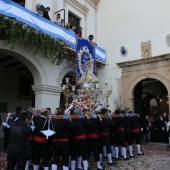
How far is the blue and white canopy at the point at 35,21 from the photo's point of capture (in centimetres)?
807

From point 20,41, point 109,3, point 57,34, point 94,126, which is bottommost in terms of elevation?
point 94,126

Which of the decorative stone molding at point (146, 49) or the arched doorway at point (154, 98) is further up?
the decorative stone molding at point (146, 49)

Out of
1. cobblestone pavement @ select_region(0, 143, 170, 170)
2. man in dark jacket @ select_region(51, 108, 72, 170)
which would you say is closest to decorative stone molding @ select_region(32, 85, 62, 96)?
cobblestone pavement @ select_region(0, 143, 170, 170)

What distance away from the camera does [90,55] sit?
40.2ft

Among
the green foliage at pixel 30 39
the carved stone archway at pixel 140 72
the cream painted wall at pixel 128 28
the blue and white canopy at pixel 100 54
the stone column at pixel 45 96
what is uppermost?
the cream painted wall at pixel 128 28

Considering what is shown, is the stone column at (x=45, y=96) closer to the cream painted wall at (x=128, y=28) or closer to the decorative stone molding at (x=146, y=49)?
the cream painted wall at (x=128, y=28)

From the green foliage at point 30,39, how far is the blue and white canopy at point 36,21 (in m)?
0.16

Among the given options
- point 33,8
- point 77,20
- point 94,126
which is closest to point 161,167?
point 94,126

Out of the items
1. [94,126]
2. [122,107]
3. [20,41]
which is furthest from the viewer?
[122,107]

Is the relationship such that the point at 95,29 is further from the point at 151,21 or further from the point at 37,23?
the point at 37,23

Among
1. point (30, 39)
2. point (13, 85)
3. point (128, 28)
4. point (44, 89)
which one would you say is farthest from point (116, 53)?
point (13, 85)

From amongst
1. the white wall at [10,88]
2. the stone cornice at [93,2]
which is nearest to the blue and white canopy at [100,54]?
the stone cornice at [93,2]

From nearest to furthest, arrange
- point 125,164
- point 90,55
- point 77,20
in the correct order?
point 125,164, point 90,55, point 77,20

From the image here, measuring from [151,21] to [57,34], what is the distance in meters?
5.71
